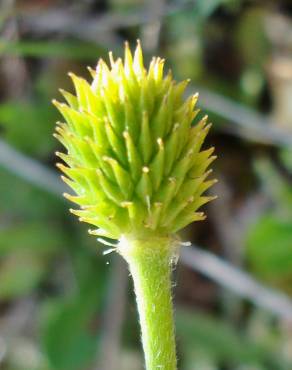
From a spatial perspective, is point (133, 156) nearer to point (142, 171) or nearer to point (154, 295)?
point (142, 171)

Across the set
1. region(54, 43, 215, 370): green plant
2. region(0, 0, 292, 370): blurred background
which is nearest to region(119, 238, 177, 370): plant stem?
region(54, 43, 215, 370): green plant

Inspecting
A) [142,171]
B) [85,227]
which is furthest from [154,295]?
[85,227]

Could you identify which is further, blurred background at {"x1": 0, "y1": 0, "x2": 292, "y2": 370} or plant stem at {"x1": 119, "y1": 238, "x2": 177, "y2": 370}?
blurred background at {"x1": 0, "y1": 0, "x2": 292, "y2": 370}

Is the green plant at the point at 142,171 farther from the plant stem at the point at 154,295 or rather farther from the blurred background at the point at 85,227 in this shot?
the blurred background at the point at 85,227

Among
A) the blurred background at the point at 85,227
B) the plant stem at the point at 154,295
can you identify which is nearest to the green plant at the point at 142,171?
the plant stem at the point at 154,295

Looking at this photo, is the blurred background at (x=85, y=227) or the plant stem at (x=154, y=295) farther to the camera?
the blurred background at (x=85, y=227)

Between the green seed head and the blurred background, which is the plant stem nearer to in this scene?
the green seed head

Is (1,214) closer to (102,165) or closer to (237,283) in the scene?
(237,283)
